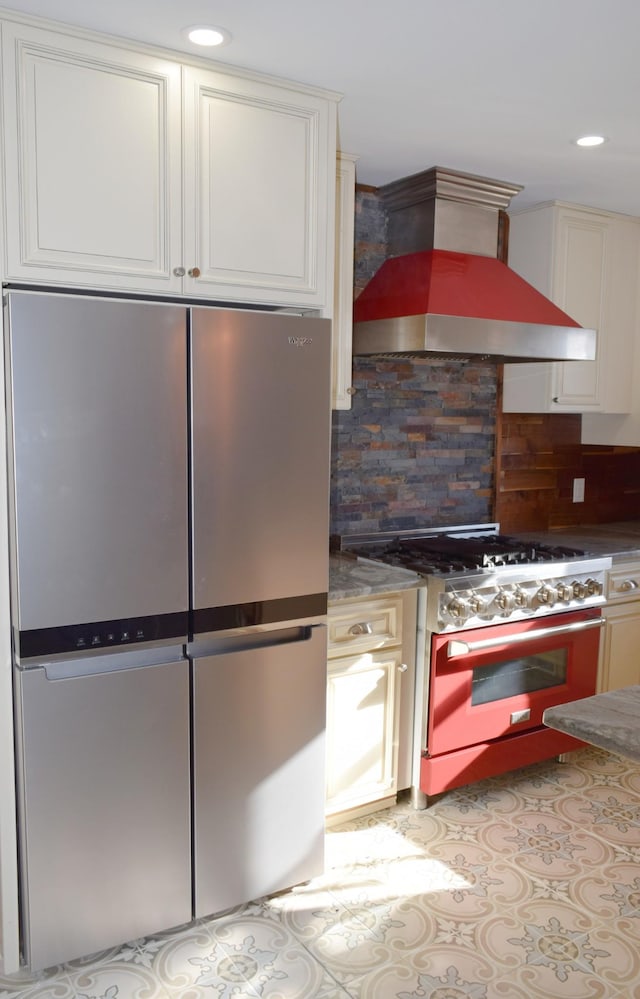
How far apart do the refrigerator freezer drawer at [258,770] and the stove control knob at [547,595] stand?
1111mm

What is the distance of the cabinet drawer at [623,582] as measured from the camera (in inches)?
136

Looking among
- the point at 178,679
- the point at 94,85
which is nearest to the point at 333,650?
the point at 178,679

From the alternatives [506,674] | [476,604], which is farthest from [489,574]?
[506,674]

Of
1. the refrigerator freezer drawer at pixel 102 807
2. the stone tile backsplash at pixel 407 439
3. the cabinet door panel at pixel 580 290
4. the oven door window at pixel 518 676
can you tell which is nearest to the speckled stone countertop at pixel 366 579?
the stone tile backsplash at pixel 407 439

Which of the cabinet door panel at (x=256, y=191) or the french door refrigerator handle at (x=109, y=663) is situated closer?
the french door refrigerator handle at (x=109, y=663)

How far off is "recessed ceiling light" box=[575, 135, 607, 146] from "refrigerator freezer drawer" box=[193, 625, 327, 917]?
1.91m

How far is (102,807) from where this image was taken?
6.84 feet

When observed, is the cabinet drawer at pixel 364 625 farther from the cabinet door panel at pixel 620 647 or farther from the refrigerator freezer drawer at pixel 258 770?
the cabinet door panel at pixel 620 647

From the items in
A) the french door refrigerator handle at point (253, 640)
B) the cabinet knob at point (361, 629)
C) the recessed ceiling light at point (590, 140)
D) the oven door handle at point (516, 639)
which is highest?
the recessed ceiling light at point (590, 140)

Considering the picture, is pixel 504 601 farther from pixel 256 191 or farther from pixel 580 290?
pixel 256 191

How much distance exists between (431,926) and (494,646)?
102 cm

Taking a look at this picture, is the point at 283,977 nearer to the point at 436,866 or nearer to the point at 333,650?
the point at 436,866

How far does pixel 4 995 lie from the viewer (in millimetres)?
2031

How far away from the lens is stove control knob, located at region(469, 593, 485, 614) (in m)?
2.92
